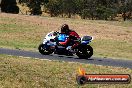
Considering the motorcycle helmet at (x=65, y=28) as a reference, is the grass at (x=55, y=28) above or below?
below

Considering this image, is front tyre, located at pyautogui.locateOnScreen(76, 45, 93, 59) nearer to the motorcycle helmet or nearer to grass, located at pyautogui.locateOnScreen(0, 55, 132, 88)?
the motorcycle helmet

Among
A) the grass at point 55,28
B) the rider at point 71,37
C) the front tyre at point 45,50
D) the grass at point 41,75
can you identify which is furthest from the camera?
the grass at point 55,28

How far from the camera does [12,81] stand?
1327cm

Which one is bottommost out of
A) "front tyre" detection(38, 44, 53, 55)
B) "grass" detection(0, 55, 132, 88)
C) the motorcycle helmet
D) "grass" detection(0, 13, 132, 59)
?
"grass" detection(0, 13, 132, 59)

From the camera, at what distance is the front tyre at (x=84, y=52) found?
2217 cm

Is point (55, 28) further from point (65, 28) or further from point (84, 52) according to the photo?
point (84, 52)

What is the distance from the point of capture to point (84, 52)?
22359mm

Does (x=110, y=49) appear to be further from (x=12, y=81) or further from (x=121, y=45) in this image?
(x=12, y=81)

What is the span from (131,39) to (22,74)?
100 feet

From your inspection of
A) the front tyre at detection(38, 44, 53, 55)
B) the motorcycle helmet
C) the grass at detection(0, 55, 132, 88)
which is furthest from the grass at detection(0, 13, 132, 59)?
the grass at detection(0, 55, 132, 88)

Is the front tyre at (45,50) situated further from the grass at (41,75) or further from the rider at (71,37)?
the grass at (41,75)

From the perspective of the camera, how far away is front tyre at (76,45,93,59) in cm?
2217

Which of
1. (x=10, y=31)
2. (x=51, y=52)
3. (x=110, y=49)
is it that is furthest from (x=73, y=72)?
(x=10, y=31)

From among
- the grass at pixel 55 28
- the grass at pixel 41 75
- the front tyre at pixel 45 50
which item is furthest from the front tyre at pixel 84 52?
the grass at pixel 55 28
